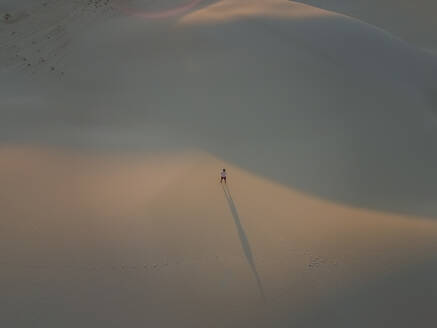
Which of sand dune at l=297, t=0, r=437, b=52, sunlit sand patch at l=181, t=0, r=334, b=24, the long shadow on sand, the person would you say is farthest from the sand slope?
sand dune at l=297, t=0, r=437, b=52

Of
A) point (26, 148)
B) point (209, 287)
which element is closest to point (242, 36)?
point (26, 148)

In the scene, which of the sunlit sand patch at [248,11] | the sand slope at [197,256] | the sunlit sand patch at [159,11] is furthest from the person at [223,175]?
the sunlit sand patch at [159,11]

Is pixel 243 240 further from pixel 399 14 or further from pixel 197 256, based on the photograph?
pixel 399 14

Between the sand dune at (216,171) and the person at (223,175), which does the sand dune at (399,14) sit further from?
the person at (223,175)

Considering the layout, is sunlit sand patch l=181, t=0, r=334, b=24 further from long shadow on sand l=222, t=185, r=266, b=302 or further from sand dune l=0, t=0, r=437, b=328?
long shadow on sand l=222, t=185, r=266, b=302

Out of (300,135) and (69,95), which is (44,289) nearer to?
(300,135)

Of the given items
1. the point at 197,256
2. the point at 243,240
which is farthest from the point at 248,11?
the point at 197,256
